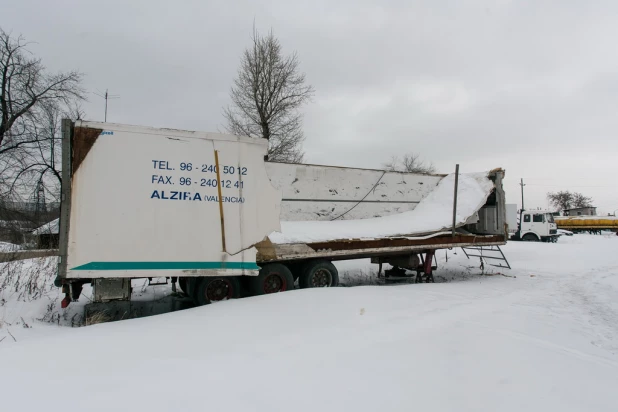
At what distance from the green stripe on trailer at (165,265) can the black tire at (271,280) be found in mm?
499

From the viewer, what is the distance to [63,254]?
525 centimetres

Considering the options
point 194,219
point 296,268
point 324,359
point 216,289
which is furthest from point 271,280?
point 324,359

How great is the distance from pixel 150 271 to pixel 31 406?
10.4ft

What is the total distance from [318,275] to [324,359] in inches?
169

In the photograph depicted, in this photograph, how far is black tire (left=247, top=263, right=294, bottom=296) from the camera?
688cm

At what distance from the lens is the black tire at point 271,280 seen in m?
6.88

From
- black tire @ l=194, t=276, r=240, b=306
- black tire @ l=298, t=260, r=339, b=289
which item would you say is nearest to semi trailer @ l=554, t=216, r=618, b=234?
black tire @ l=298, t=260, r=339, b=289

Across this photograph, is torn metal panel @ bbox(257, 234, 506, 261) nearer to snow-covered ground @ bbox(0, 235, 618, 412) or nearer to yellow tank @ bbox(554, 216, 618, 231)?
snow-covered ground @ bbox(0, 235, 618, 412)

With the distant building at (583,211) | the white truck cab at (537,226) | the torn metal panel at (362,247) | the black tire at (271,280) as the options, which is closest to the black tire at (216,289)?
the black tire at (271,280)

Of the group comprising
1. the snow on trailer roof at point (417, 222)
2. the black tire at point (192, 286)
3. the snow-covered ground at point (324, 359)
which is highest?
the snow on trailer roof at point (417, 222)

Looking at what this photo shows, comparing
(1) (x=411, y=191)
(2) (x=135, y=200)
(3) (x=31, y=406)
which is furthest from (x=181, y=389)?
(1) (x=411, y=191)

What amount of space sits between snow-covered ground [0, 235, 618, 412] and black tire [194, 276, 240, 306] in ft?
2.36

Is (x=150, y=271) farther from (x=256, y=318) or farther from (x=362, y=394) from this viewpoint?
(x=362, y=394)

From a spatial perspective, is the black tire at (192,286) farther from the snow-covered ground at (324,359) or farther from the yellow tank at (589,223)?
the yellow tank at (589,223)
